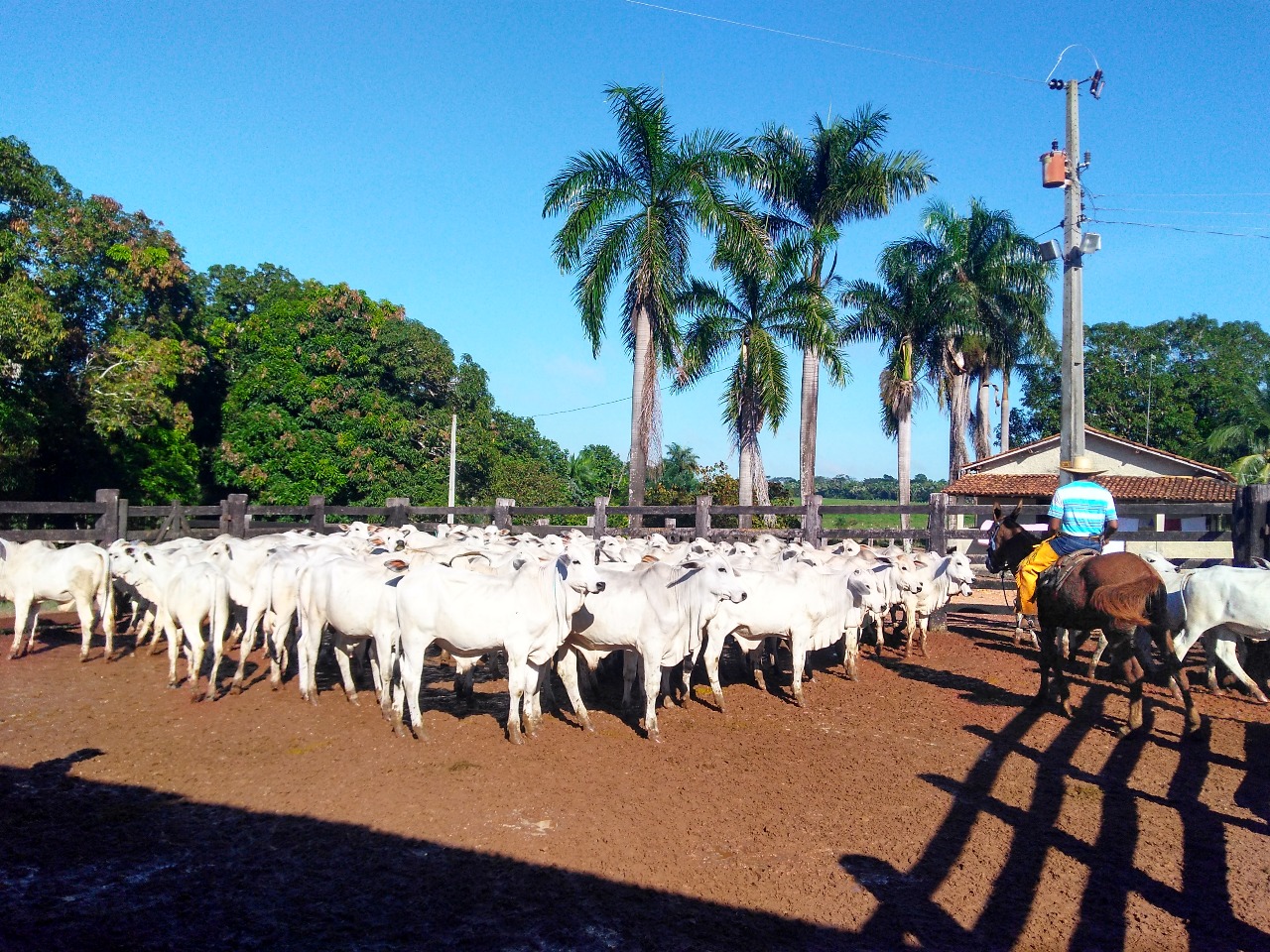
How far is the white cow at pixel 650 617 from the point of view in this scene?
9.44 meters

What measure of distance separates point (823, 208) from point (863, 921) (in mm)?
26964

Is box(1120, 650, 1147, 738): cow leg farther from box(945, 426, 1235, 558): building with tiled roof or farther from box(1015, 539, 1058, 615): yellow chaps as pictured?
box(945, 426, 1235, 558): building with tiled roof

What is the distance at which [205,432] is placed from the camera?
35531 millimetres

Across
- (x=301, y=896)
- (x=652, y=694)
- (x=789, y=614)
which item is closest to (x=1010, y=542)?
(x=789, y=614)

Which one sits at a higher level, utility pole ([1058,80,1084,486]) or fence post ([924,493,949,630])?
utility pole ([1058,80,1084,486])

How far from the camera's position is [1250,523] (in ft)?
41.3

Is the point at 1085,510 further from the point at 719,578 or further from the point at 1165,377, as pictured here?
the point at 1165,377

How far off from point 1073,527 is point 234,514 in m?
17.0

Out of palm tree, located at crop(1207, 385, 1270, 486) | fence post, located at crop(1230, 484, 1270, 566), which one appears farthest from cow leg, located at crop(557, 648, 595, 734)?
palm tree, located at crop(1207, 385, 1270, 486)

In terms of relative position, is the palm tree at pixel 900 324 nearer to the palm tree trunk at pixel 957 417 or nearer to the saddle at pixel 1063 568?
the palm tree trunk at pixel 957 417

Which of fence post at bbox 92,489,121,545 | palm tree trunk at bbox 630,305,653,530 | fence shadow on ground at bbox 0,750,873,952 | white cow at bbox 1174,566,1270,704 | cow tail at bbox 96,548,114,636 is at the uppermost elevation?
palm tree trunk at bbox 630,305,653,530

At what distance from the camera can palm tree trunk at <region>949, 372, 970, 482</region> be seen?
1566 inches

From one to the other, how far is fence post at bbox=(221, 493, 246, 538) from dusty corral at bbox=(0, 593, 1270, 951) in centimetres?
1002

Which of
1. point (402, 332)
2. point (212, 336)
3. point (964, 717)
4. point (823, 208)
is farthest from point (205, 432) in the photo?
point (964, 717)
